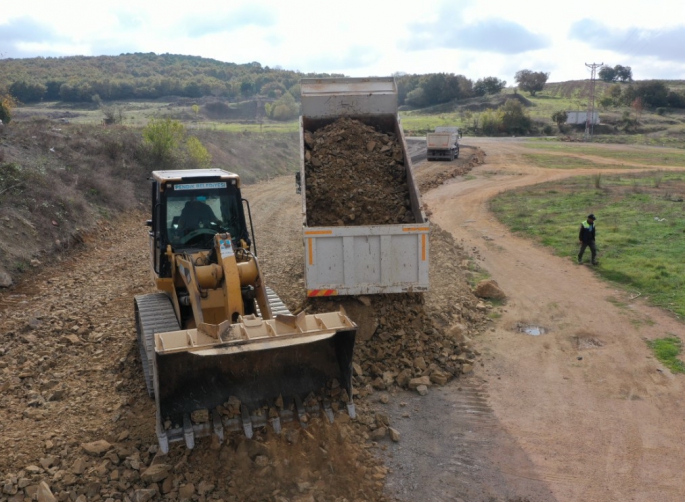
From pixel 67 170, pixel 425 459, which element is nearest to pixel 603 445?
pixel 425 459

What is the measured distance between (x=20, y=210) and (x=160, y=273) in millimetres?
8904

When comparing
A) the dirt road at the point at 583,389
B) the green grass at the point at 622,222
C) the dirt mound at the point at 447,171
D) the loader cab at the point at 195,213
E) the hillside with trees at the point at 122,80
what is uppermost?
the hillside with trees at the point at 122,80

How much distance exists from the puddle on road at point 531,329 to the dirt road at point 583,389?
0.09 metres

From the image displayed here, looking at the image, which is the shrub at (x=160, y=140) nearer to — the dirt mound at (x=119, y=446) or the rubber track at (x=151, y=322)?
the dirt mound at (x=119, y=446)

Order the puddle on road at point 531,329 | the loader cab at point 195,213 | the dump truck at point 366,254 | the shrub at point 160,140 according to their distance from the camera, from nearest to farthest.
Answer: the loader cab at point 195,213 → the dump truck at point 366,254 → the puddle on road at point 531,329 → the shrub at point 160,140

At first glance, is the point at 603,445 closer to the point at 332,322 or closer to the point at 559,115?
the point at 332,322

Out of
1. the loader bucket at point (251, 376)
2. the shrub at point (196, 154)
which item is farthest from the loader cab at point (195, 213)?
the shrub at point (196, 154)

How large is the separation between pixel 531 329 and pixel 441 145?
91.3ft

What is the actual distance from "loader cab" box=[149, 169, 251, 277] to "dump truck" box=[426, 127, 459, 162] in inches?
1197

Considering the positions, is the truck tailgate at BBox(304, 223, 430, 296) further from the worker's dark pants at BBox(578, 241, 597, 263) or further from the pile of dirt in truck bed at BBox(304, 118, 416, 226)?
the worker's dark pants at BBox(578, 241, 597, 263)

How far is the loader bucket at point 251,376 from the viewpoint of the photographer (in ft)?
19.2

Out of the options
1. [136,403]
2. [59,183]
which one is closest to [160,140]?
[59,183]

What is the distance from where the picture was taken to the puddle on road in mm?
10656

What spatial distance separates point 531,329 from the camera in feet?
35.5
